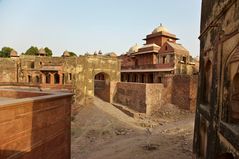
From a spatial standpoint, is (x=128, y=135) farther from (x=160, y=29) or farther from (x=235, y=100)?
(x=160, y=29)

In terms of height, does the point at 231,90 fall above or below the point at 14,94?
above

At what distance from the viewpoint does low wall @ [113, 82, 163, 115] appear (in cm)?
1657

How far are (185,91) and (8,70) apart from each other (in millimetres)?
24335

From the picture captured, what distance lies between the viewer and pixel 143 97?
55.2ft

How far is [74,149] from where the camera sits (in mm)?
11500

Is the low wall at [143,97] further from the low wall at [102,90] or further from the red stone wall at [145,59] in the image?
the red stone wall at [145,59]

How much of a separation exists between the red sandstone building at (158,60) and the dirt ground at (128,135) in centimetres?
585

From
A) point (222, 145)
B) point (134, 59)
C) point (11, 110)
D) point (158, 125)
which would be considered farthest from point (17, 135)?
point (134, 59)

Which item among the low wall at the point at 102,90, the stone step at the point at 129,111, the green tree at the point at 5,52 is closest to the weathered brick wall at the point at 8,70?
the low wall at the point at 102,90

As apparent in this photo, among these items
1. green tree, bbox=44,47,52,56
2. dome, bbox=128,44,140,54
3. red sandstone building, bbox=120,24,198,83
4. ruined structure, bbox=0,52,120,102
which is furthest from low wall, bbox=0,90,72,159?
green tree, bbox=44,47,52,56

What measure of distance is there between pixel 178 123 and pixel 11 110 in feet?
44.6

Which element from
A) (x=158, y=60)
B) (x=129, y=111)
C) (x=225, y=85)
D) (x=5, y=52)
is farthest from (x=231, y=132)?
(x=5, y=52)

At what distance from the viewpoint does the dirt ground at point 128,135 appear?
10086 mm

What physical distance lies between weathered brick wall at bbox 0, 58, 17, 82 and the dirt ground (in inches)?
523
